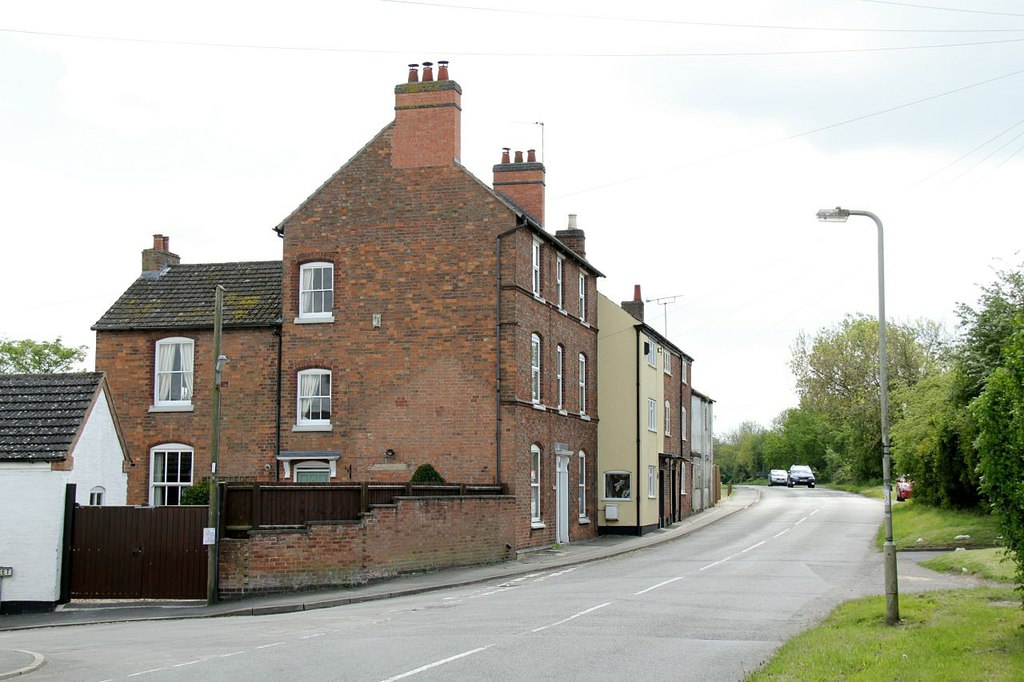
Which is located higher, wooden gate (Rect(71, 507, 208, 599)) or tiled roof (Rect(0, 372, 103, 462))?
tiled roof (Rect(0, 372, 103, 462))

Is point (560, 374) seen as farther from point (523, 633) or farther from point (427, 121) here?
point (523, 633)

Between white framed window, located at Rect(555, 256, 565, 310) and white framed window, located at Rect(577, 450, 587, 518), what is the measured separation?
5.63 meters

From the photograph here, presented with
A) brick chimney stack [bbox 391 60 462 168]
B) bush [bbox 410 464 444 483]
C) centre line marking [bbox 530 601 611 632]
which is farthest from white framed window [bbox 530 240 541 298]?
centre line marking [bbox 530 601 611 632]

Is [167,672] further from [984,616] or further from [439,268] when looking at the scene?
[439,268]

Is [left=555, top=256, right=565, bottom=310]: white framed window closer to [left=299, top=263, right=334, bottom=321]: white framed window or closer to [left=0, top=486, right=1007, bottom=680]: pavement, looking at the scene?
[left=299, top=263, right=334, bottom=321]: white framed window

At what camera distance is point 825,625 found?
53.0ft

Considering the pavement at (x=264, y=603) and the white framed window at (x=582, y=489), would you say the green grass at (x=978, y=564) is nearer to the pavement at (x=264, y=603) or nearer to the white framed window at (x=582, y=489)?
the pavement at (x=264, y=603)

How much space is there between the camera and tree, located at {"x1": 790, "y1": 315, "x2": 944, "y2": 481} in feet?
238

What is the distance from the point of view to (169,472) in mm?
33188

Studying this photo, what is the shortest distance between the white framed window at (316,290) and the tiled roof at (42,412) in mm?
8481

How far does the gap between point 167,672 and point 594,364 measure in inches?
1134

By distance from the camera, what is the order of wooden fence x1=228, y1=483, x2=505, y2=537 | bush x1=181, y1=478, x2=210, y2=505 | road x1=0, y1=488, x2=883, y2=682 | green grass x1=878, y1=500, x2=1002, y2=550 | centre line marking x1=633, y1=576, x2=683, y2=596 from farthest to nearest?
green grass x1=878, y1=500, x2=1002, y2=550 → bush x1=181, y1=478, x2=210, y2=505 → wooden fence x1=228, y1=483, x2=505, y2=537 → centre line marking x1=633, y1=576, x2=683, y2=596 → road x1=0, y1=488, x2=883, y2=682

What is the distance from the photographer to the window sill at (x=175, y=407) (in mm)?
33250

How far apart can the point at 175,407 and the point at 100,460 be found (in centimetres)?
853
